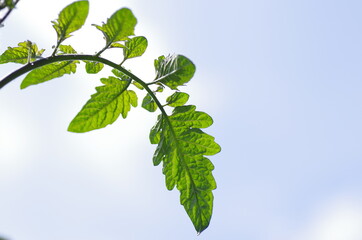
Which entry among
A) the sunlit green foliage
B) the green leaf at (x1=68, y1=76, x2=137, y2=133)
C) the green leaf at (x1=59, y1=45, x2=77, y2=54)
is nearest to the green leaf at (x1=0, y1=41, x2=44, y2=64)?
the sunlit green foliage

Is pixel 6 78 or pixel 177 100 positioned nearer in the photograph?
pixel 6 78

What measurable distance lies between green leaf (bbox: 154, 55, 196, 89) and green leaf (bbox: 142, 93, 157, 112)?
13 cm

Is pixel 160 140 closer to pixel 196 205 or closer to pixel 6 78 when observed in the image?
pixel 196 205

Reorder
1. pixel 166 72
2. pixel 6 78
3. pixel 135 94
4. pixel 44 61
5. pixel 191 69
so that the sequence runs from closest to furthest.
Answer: pixel 6 78 < pixel 44 61 < pixel 191 69 < pixel 166 72 < pixel 135 94

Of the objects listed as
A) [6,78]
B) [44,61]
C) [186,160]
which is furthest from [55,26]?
[186,160]

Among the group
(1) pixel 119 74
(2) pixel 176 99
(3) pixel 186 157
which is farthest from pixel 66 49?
(3) pixel 186 157

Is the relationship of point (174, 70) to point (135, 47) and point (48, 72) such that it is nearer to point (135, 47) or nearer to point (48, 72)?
point (135, 47)

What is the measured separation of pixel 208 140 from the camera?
2.68 meters

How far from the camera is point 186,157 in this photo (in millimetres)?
2625

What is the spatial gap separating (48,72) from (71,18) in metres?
0.38

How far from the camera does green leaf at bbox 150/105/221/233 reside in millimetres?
2609

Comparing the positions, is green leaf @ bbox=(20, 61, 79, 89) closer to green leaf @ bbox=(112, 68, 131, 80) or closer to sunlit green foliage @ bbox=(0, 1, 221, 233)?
sunlit green foliage @ bbox=(0, 1, 221, 233)

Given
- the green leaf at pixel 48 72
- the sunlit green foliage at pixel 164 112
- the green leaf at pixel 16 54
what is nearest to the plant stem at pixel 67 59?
the sunlit green foliage at pixel 164 112

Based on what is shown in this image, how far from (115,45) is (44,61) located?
0.46 m
